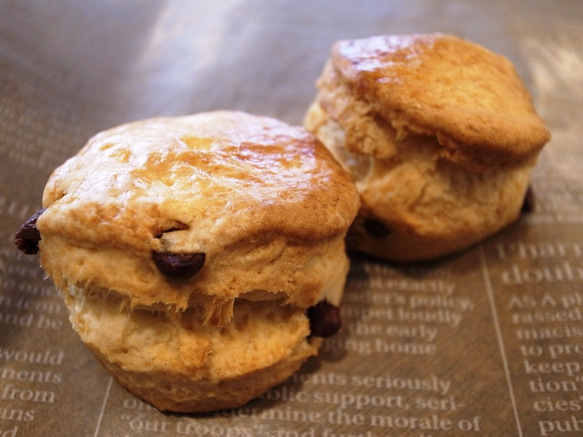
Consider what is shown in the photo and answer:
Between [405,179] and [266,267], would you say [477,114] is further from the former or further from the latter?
[266,267]

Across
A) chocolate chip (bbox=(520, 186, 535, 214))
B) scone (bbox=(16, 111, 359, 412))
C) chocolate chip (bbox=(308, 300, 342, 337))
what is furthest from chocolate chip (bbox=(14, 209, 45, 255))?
chocolate chip (bbox=(520, 186, 535, 214))

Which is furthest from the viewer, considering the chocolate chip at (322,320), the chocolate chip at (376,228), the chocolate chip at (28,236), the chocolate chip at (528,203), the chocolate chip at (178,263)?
the chocolate chip at (528,203)

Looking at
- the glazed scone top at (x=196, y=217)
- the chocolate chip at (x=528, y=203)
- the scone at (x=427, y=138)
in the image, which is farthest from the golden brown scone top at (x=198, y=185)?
the chocolate chip at (x=528, y=203)

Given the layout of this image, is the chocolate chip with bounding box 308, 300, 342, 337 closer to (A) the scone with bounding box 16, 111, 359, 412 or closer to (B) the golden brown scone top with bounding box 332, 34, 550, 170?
(A) the scone with bounding box 16, 111, 359, 412

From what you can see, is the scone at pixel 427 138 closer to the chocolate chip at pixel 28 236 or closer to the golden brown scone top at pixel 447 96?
the golden brown scone top at pixel 447 96

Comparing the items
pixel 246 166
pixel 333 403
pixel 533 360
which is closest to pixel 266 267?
pixel 246 166

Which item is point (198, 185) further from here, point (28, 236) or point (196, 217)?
point (28, 236)

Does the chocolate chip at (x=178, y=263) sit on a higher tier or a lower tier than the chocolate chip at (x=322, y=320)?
higher

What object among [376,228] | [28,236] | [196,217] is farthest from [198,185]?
[376,228]
